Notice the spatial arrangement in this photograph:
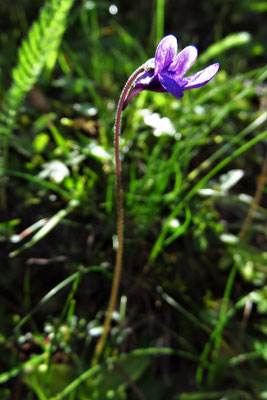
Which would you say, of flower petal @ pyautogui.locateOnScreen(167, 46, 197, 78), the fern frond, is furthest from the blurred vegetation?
flower petal @ pyautogui.locateOnScreen(167, 46, 197, 78)

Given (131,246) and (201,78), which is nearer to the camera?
(201,78)

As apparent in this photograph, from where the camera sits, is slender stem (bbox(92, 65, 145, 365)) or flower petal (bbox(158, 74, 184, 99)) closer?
flower petal (bbox(158, 74, 184, 99))

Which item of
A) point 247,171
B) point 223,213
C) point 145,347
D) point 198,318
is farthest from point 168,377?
point 247,171

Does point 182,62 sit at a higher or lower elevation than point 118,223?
higher

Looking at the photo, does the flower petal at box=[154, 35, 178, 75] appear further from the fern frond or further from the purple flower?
the fern frond

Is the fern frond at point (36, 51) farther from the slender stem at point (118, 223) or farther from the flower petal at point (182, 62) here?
the flower petal at point (182, 62)

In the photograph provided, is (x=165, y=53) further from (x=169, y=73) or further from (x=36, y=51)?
(x=36, y=51)

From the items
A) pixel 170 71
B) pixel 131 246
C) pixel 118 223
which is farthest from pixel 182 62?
pixel 131 246
